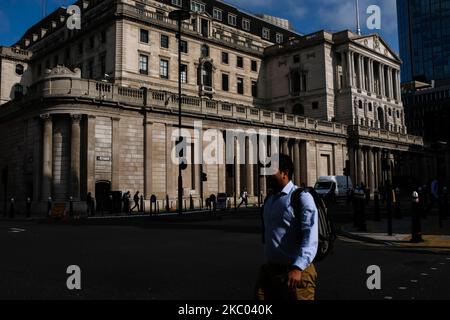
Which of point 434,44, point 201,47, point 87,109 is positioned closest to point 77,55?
point 201,47

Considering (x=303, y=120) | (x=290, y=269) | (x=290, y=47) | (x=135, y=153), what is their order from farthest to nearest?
1. (x=290, y=47)
2. (x=303, y=120)
3. (x=135, y=153)
4. (x=290, y=269)

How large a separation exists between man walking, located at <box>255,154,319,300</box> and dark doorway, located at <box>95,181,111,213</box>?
95.7ft

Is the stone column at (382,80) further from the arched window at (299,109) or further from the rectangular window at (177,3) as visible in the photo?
the rectangular window at (177,3)

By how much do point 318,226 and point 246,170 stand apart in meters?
38.9

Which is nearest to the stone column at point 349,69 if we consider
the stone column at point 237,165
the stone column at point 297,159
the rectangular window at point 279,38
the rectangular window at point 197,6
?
the rectangular window at point 279,38

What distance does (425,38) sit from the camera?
436 feet

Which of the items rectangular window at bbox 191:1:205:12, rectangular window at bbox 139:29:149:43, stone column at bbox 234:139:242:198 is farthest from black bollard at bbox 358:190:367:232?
rectangular window at bbox 191:1:205:12

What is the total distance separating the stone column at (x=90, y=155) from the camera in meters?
32.8

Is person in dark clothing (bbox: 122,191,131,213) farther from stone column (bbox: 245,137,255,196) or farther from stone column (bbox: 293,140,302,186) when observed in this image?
stone column (bbox: 293,140,302,186)

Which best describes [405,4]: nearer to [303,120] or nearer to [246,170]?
[303,120]

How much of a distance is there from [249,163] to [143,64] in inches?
719

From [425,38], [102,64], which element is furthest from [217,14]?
[425,38]
